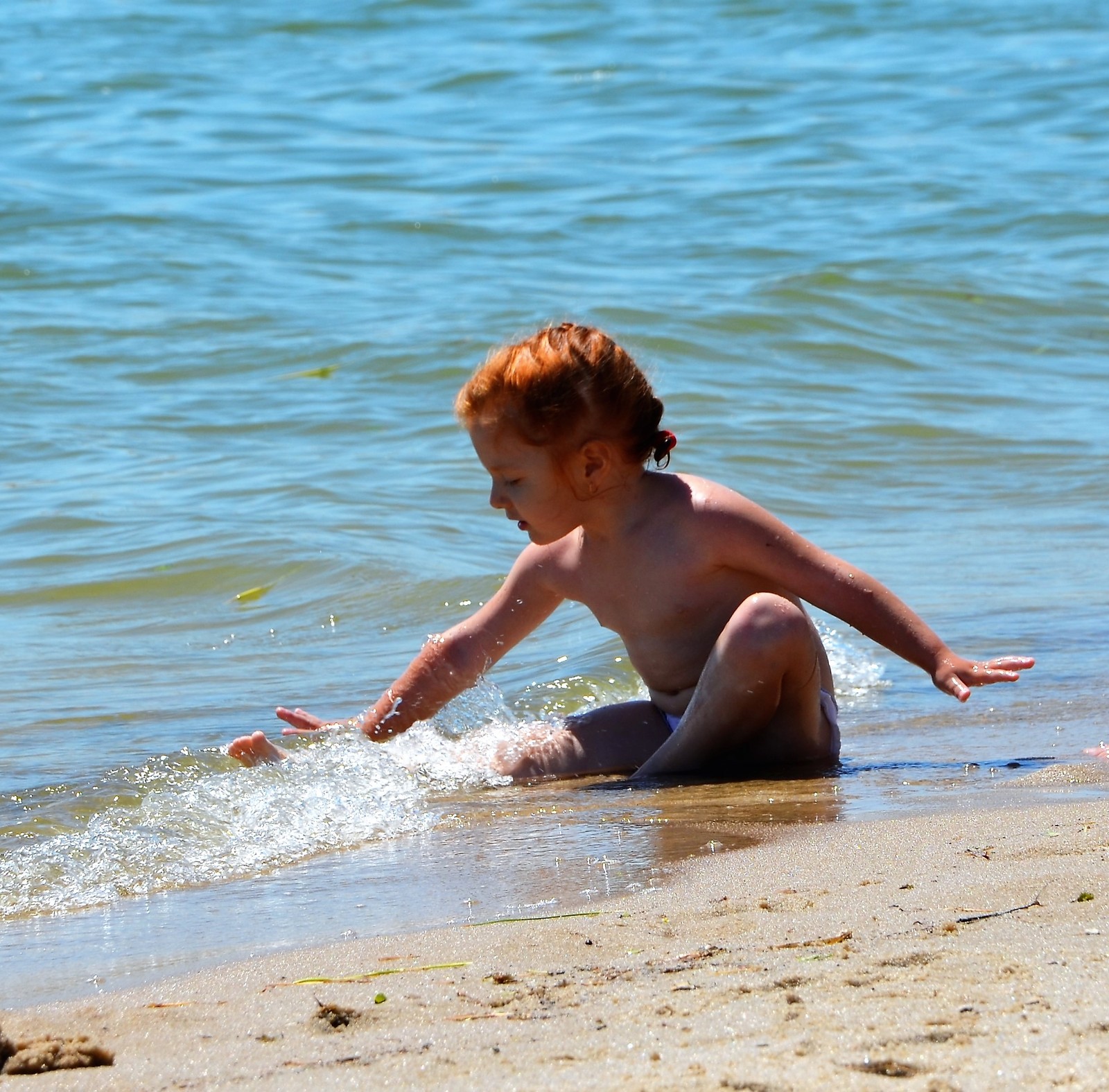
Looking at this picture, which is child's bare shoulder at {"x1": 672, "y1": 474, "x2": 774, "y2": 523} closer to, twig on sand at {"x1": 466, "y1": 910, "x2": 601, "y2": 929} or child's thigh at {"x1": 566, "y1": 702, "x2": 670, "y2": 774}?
child's thigh at {"x1": 566, "y1": 702, "x2": 670, "y2": 774}

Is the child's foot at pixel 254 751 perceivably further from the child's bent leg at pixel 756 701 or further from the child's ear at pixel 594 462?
the child's ear at pixel 594 462

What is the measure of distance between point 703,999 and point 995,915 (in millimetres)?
485

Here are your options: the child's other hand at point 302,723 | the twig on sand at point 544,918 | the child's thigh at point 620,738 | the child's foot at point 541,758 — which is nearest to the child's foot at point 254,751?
the child's other hand at point 302,723

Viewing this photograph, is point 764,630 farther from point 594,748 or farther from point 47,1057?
point 47,1057

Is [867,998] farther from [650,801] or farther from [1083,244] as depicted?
[1083,244]

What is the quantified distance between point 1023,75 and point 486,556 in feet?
45.6

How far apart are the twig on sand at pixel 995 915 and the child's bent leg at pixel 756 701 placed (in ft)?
3.92

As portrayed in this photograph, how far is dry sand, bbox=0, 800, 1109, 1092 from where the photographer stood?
1674 millimetres

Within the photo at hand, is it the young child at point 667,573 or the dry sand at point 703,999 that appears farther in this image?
the young child at point 667,573

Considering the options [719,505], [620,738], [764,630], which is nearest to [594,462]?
[719,505]

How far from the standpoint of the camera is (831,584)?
345 cm

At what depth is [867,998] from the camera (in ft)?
5.99

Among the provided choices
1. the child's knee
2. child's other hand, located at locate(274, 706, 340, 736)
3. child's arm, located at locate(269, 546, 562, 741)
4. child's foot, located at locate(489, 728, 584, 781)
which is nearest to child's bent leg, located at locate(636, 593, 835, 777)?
the child's knee

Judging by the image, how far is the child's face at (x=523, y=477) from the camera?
3.42 meters
